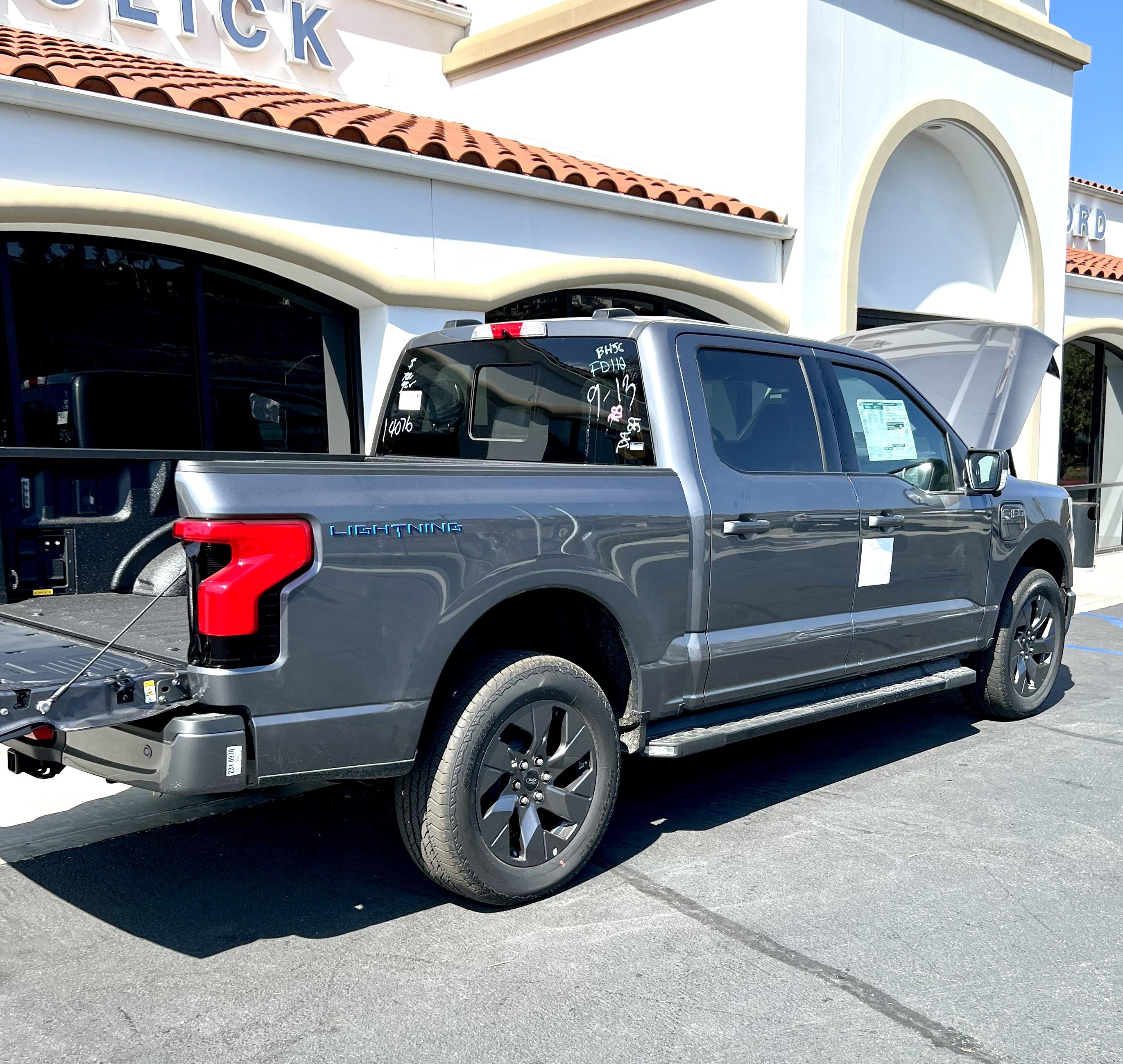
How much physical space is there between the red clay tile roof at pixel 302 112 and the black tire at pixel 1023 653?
15.6 feet

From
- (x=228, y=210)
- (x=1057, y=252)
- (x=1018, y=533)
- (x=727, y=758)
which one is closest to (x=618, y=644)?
(x=727, y=758)

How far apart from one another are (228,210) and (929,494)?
4618 mm

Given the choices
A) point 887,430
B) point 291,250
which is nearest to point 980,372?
point 887,430

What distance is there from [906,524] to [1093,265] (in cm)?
1228

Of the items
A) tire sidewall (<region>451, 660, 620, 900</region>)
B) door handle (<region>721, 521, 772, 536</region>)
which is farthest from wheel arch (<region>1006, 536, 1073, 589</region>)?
tire sidewall (<region>451, 660, 620, 900</region>)

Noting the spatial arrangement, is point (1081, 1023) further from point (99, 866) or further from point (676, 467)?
point (99, 866)

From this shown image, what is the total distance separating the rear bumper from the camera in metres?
3.16

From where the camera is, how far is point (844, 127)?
11.0 metres

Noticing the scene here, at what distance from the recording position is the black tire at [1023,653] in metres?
6.22

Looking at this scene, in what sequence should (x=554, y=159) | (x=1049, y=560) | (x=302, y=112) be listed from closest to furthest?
(x=1049, y=560) < (x=302, y=112) < (x=554, y=159)

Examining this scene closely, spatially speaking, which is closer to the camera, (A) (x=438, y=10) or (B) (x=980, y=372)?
(B) (x=980, y=372)

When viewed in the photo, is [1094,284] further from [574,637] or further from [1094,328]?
[574,637]

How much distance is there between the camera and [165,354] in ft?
24.6

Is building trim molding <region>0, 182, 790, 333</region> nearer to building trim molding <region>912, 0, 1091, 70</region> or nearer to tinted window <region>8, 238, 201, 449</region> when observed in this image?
tinted window <region>8, 238, 201, 449</region>
